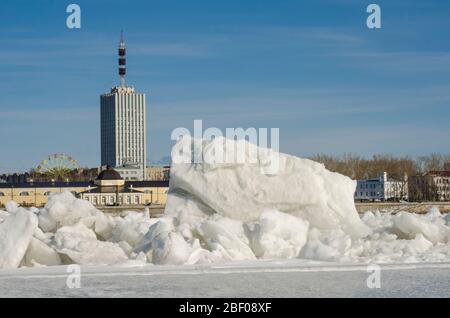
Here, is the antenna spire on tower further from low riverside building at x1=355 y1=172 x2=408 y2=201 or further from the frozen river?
the frozen river

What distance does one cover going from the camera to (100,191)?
82.2 metres

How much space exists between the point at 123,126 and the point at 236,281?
15450 cm

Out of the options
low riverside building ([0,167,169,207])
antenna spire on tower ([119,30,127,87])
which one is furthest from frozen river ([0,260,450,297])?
antenna spire on tower ([119,30,127,87])

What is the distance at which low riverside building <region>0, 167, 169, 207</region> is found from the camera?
267 ft

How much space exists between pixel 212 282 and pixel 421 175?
8100 centimetres

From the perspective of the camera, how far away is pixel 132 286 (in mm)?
14891

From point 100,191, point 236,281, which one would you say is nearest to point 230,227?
point 236,281

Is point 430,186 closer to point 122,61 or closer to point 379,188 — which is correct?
point 379,188

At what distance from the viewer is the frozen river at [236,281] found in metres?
14.3

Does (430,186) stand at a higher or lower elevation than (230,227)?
lower

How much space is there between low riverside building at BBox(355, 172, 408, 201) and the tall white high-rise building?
246 ft

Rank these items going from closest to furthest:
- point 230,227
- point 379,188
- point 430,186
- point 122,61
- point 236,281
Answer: point 236,281 < point 230,227 < point 430,186 < point 379,188 < point 122,61

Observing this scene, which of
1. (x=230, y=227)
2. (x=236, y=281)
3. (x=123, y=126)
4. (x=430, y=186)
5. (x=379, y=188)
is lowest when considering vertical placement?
(x=379, y=188)
